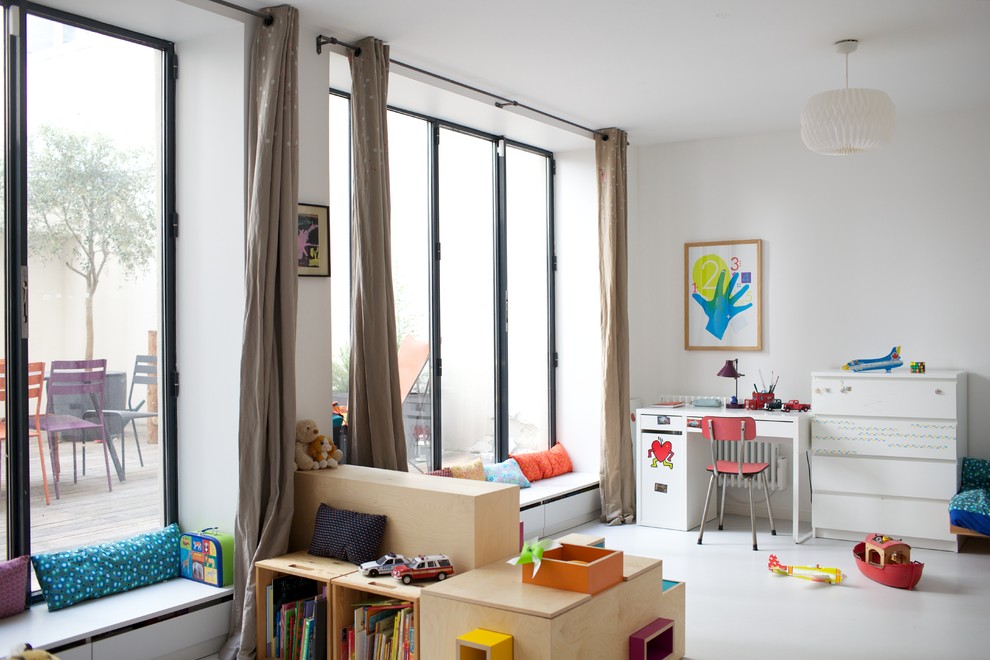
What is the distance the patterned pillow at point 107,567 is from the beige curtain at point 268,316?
1.28 ft

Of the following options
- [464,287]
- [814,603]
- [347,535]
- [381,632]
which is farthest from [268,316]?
[814,603]

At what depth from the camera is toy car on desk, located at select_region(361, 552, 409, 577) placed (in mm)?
3287

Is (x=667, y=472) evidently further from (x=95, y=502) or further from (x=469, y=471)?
(x=95, y=502)

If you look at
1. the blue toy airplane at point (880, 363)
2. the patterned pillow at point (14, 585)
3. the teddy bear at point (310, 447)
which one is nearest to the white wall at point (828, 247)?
the blue toy airplane at point (880, 363)

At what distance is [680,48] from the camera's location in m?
4.36

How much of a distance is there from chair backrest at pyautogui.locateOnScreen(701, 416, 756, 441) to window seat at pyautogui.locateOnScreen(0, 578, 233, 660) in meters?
3.12

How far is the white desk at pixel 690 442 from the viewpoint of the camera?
552cm

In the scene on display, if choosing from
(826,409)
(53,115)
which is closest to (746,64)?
(826,409)

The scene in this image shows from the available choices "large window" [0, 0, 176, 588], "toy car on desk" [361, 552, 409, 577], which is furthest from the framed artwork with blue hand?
"large window" [0, 0, 176, 588]

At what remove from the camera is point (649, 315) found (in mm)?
6738

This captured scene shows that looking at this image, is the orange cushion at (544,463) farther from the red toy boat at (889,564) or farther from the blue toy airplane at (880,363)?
the red toy boat at (889,564)

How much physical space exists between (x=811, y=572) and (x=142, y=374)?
3551 millimetres

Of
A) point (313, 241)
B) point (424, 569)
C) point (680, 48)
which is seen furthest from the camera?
point (680, 48)

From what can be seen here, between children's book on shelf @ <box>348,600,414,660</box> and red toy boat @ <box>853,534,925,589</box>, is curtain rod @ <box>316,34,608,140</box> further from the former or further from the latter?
red toy boat @ <box>853,534,925,589</box>
